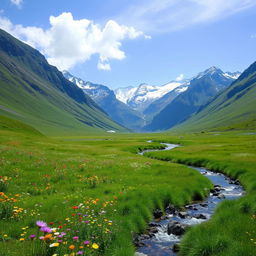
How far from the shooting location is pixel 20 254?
7992 millimetres

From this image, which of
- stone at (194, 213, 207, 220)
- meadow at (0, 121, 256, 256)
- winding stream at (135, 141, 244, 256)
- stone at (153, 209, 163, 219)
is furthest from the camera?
stone at (153, 209, 163, 219)

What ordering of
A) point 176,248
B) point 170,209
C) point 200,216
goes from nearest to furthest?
point 176,248, point 200,216, point 170,209

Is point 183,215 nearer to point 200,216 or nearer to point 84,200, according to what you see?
point 200,216

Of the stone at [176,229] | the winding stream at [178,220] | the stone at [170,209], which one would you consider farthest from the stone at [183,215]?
the stone at [176,229]

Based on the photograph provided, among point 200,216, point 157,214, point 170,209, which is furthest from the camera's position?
point 170,209

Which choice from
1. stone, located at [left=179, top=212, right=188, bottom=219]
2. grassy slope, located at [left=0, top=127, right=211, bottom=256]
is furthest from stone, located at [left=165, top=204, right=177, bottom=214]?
stone, located at [left=179, top=212, right=188, bottom=219]

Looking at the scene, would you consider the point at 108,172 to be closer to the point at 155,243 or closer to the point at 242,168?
the point at 155,243

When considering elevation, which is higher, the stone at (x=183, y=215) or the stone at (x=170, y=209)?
the stone at (x=183, y=215)

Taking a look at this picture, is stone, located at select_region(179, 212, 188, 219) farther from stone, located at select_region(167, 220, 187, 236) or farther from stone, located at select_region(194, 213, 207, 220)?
stone, located at select_region(167, 220, 187, 236)

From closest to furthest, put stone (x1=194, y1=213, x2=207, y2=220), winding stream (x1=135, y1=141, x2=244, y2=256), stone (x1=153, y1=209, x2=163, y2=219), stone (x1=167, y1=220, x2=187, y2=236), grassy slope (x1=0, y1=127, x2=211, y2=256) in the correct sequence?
grassy slope (x1=0, y1=127, x2=211, y2=256), winding stream (x1=135, y1=141, x2=244, y2=256), stone (x1=167, y1=220, x2=187, y2=236), stone (x1=194, y1=213, x2=207, y2=220), stone (x1=153, y1=209, x2=163, y2=219)

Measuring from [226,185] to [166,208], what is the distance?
41.8 ft

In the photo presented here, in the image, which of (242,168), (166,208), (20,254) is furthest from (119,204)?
(242,168)

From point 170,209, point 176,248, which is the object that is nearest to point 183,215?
point 170,209

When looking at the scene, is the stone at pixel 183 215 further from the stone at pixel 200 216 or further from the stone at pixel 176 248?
the stone at pixel 176 248
